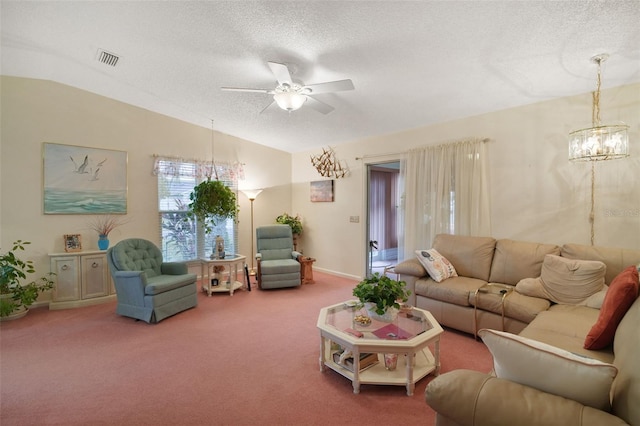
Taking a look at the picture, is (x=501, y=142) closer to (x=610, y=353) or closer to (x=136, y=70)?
(x=610, y=353)

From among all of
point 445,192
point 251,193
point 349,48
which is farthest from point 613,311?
point 251,193

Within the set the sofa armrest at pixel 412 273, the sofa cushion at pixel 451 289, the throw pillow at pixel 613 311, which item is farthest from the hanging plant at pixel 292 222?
the throw pillow at pixel 613 311

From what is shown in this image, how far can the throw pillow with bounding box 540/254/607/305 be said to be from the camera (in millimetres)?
2471

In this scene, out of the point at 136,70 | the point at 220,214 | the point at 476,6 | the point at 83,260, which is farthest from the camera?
the point at 220,214

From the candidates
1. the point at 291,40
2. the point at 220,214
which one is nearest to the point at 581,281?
the point at 291,40

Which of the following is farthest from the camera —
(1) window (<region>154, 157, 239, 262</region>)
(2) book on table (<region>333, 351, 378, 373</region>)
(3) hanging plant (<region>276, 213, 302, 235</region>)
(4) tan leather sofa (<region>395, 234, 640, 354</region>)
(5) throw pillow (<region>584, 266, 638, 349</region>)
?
(3) hanging plant (<region>276, 213, 302, 235</region>)

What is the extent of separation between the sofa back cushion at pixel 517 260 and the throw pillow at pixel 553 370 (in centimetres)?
216

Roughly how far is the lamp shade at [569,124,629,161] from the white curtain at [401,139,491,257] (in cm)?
121

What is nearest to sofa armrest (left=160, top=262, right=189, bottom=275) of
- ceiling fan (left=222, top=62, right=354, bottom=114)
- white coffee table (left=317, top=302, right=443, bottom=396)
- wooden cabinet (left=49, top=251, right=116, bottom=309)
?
wooden cabinet (left=49, top=251, right=116, bottom=309)

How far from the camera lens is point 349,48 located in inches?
101

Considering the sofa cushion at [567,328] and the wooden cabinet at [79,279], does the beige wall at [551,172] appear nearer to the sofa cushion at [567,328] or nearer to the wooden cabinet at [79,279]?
the sofa cushion at [567,328]

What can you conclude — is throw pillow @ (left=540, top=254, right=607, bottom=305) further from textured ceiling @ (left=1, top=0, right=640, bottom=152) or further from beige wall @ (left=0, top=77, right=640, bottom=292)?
textured ceiling @ (left=1, top=0, right=640, bottom=152)

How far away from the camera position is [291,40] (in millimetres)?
2527

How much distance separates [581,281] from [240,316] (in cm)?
344
